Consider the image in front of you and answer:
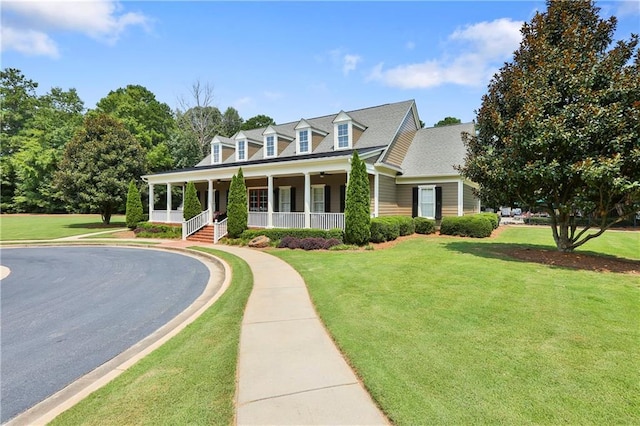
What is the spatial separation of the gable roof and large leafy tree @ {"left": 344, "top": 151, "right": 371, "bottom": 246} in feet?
20.2

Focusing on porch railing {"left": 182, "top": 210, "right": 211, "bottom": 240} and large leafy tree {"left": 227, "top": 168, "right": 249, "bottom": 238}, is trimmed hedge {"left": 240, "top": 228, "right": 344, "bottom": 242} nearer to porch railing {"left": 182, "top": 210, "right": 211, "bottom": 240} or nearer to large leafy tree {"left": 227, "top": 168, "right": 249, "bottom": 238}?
large leafy tree {"left": 227, "top": 168, "right": 249, "bottom": 238}

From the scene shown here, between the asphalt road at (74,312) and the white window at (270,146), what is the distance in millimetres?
12302

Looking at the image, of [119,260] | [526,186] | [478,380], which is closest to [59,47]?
[119,260]

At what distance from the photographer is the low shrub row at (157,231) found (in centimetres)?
2051

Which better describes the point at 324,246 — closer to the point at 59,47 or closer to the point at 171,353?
the point at 171,353

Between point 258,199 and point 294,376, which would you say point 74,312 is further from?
point 258,199

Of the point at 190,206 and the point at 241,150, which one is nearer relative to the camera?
the point at 190,206

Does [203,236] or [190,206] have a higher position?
[190,206]

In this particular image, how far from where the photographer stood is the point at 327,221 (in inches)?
623

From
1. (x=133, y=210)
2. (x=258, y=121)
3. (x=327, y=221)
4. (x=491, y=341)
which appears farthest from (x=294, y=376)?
(x=258, y=121)

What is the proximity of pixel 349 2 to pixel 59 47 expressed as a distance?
387 inches

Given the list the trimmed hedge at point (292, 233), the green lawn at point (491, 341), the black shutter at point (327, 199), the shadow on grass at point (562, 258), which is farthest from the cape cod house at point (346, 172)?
the green lawn at point (491, 341)

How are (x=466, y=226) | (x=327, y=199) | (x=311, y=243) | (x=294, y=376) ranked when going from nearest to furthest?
(x=294, y=376) < (x=311, y=243) < (x=466, y=226) < (x=327, y=199)

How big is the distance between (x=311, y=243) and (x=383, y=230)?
334 cm
